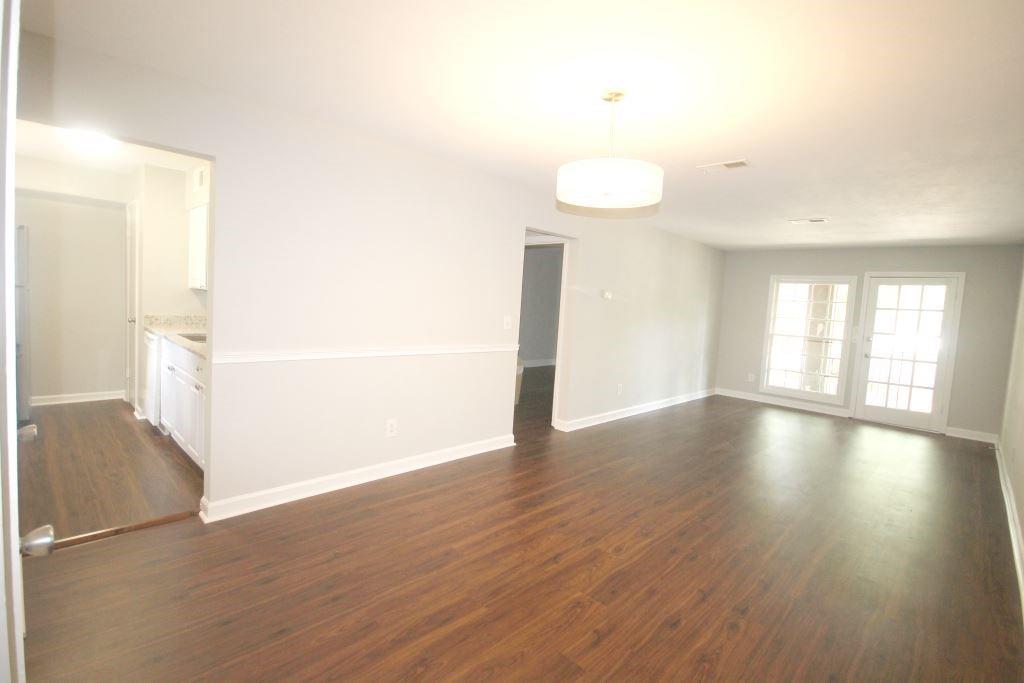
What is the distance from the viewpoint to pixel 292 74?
2.41 meters

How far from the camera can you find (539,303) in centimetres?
962

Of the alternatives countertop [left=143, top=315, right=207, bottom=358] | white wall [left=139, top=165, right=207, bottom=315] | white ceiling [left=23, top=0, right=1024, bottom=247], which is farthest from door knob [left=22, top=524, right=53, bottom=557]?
white wall [left=139, top=165, right=207, bottom=315]

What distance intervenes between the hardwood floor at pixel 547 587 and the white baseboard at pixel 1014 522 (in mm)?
50

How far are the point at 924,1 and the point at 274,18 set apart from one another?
7.55 ft

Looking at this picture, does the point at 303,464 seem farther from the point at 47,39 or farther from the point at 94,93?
the point at 47,39

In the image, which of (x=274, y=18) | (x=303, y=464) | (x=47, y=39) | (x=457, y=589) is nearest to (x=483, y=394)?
(x=303, y=464)

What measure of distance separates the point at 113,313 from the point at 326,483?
399cm

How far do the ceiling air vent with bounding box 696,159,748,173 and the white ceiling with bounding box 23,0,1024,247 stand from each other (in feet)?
0.31

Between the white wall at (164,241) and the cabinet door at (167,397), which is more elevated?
the white wall at (164,241)

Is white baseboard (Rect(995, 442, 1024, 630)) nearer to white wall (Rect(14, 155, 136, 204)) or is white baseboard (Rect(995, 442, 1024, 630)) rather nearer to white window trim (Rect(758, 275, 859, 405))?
white window trim (Rect(758, 275, 859, 405))

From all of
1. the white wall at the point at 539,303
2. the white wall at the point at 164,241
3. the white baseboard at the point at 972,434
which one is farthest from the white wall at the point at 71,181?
the white baseboard at the point at 972,434

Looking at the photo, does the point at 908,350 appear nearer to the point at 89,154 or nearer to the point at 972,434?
the point at 972,434

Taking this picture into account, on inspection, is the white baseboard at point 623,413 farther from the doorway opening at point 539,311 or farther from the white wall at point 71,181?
the white wall at point 71,181

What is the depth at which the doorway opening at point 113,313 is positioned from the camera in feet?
11.5
